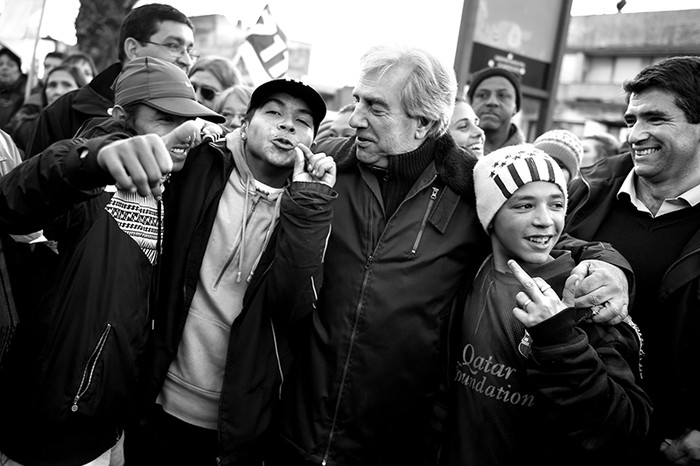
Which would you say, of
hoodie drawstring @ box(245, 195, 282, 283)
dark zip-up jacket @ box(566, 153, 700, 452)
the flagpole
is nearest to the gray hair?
hoodie drawstring @ box(245, 195, 282, 283)

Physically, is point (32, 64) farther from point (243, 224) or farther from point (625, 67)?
point (625, 67)

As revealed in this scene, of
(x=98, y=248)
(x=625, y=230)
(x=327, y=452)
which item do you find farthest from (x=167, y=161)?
(x=625, y=230)

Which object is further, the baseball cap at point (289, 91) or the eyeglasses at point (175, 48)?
the eyeglasses at point (175, 48)

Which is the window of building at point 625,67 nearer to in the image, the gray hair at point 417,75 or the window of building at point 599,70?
the window of building at point 599,70

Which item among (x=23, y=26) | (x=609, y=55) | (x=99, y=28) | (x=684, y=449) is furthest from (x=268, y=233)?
(x=609, y=55)

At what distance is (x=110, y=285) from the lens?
223 centimetres

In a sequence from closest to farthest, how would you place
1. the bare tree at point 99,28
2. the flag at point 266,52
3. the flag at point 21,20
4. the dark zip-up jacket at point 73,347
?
the dark zip-up jacket at point 73,347
the flag at point 21,20
the flag at point 266,52
the bare tree at point 99,28

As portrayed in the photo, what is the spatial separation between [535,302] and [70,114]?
10.00ft

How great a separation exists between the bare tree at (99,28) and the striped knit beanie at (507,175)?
8.20 m

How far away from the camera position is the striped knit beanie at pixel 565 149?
4008mm

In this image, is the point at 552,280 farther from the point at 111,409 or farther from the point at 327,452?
the point at 111,409

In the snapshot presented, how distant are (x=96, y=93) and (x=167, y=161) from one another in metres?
2.50

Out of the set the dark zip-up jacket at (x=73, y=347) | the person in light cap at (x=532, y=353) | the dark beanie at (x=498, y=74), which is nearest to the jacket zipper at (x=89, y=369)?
the dark zip-up jacket at (x=73, y=347)

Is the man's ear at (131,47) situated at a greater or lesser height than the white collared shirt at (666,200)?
greater
